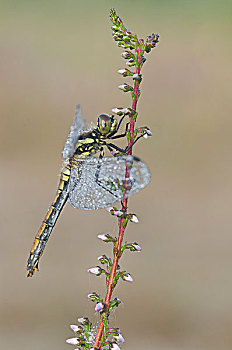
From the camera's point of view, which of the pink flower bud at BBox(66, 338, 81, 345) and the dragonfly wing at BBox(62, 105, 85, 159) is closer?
the pink flower bud at BBox(66, 338, 81, 345)

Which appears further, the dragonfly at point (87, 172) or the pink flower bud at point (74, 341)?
the dragonfly at point (87, 172)

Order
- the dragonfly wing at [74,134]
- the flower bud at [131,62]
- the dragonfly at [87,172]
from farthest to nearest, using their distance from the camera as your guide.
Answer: the dragonfly wing at [74,134]
the dragonfly at [87,172]
the flower bud at [131,62]

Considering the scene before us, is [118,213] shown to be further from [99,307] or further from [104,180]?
[104,180]

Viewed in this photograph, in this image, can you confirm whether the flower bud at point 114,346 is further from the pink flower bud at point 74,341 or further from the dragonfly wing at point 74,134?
the dragonfly wing at point 74,134

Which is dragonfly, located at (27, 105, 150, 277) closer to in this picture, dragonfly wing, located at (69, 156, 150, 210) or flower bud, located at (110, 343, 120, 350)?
dragonfly wing, located at (69, 156, 150, 210)

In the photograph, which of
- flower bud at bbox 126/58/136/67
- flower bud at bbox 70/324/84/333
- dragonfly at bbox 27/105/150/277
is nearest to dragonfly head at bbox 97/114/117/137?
dragonfly at bbox 27/105/150/277

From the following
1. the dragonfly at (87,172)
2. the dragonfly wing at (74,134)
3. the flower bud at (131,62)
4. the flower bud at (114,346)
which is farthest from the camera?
the dragonfly wing at (74,134)

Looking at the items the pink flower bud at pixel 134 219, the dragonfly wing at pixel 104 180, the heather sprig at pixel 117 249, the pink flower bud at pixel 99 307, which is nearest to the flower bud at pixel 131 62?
the heather sprig at pixel 117 249
